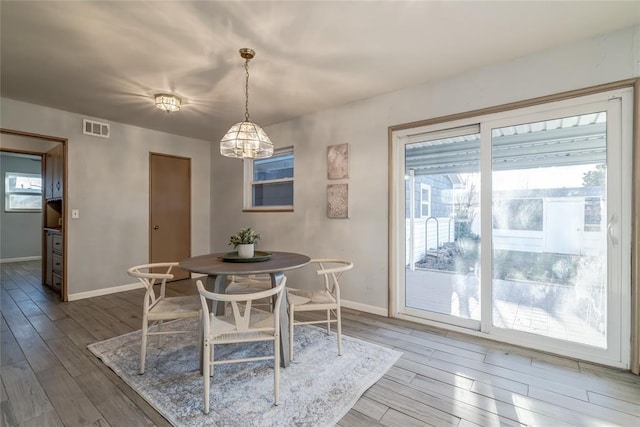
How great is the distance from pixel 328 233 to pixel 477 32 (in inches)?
95.9

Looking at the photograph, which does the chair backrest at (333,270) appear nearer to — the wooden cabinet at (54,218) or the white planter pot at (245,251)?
the white planter pot at (245,251)

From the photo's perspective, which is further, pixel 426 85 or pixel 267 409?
pixel 426 85

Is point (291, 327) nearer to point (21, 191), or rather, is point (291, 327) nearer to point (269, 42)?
point (269, 42)

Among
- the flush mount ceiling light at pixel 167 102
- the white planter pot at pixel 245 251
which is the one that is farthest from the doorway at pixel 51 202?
the white planter pot at pixel 245 251

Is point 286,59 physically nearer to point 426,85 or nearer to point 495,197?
point 426,85

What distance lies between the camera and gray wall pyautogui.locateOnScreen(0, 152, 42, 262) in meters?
6.24

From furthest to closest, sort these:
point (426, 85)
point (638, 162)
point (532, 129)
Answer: point (426, 85) < point (532, 129) < point (638, 162)

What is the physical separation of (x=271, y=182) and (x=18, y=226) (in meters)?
6.53

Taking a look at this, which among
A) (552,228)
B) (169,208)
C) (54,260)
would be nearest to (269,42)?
(552,228)

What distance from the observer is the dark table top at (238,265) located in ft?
6.34

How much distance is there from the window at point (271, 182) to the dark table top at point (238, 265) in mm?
1755

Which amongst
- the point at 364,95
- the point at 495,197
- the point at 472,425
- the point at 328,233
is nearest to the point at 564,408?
the point at 472,425

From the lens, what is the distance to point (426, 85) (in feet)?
9.43

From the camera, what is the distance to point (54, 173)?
4145mm
